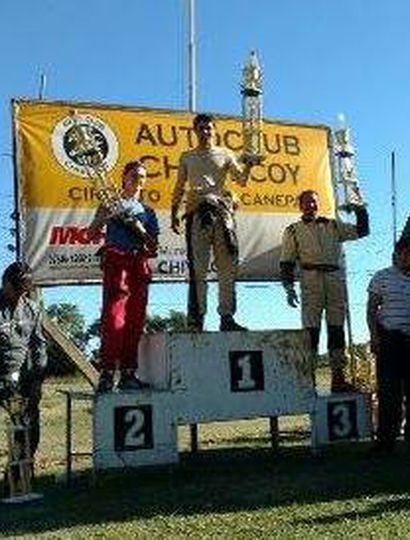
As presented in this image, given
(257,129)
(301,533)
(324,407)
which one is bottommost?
(301,533)

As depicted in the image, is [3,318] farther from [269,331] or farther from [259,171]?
[259,171]

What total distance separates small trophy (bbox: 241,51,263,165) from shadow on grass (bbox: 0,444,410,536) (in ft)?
8.79

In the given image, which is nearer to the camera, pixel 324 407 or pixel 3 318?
pixel 3 318

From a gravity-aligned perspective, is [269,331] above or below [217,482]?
above

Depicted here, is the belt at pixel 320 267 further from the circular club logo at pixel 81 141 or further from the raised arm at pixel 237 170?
the circular club logo at pixel 81 141

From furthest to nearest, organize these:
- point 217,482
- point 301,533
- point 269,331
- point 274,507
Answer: point 269,331
point 217,482
point 274,507
point 301,533

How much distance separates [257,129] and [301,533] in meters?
4.65

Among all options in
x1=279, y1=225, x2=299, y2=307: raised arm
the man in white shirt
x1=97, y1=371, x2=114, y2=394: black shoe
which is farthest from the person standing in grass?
the man in white shirt

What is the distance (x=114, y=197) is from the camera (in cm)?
895

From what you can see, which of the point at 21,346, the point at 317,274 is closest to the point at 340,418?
the point at 317,274

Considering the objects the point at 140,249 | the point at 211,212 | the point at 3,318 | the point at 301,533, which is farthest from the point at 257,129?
the point at 301,533

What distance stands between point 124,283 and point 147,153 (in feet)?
14.1

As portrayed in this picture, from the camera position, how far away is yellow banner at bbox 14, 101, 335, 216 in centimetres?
1187

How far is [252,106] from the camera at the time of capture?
984 centimetres
